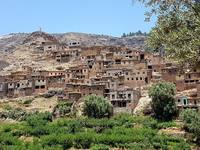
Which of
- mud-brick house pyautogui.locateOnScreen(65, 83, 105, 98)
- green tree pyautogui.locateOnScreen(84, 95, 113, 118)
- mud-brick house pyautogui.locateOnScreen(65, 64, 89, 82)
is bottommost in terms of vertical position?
green tree pyautogui.locateOnScreen(84, 95, 113, 118)

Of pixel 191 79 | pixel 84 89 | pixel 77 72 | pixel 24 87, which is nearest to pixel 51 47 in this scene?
pixel 77 72

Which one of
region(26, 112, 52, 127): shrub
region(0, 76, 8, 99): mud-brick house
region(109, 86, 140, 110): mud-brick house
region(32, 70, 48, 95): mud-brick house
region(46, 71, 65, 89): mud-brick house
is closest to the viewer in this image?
region(109, 86, 140, 110): mud-brick house

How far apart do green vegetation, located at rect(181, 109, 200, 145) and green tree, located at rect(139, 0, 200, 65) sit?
34560mm

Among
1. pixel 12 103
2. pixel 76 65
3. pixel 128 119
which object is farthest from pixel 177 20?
pixel 76 65

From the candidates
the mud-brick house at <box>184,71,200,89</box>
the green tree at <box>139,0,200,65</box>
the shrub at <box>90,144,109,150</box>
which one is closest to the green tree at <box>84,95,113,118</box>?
the shrub at <box>90,144,109,150</box>

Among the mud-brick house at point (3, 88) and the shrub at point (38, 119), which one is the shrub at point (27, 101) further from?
the mud-brick house at point (3, 88)

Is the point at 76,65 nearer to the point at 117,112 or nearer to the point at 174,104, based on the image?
the point at 117,112

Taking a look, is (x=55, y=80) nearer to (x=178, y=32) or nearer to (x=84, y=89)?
(x=84, y=89)

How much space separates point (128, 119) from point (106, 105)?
121 inches

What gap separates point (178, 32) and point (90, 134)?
125ft

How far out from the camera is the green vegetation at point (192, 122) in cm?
4681

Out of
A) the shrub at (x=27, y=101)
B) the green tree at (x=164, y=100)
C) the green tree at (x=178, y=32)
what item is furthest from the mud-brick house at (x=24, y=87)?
the green tree at (x=178, y=32)

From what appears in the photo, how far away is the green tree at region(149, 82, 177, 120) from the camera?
1981 inches

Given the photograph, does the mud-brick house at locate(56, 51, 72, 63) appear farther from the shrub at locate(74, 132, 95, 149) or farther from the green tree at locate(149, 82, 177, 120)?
the shrub at locate(74, 132, 95, 149)
